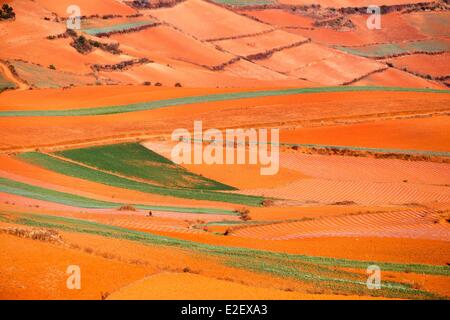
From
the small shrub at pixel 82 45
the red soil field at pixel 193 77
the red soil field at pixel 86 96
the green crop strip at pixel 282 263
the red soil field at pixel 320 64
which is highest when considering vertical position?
the green crop strip at pixel 282 263

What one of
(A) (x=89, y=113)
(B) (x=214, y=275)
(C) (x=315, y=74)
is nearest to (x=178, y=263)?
(B) (x=214, y=275)

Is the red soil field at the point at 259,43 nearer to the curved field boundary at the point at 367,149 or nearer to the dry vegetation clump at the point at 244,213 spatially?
the curved field boundary at the point at 367,149

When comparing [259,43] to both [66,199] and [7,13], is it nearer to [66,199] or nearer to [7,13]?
[7,13]

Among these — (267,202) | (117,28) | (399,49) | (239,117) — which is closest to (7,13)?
(117,28)

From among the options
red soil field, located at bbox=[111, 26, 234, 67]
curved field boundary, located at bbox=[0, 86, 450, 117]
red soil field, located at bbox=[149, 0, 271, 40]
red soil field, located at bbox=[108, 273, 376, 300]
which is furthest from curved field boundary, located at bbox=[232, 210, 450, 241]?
red soil field, located at bbox=[149, 0, 271, 40]

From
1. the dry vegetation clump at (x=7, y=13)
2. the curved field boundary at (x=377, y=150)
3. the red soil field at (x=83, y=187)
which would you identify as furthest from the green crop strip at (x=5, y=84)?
the red soil field at (x=83, y=187)

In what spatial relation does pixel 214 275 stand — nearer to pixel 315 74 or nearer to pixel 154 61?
pixel 154 61
